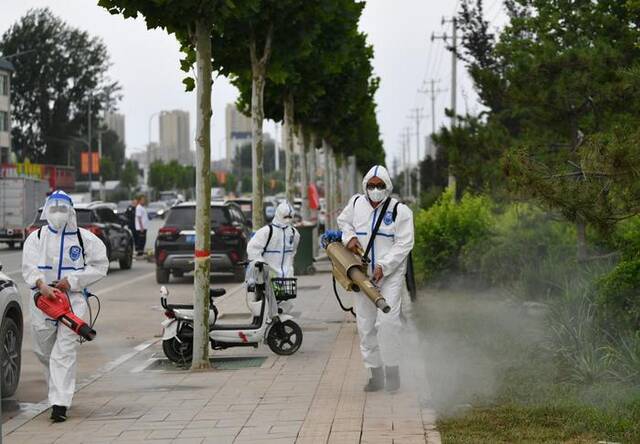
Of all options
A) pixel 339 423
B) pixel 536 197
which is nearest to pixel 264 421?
pixel 339 423

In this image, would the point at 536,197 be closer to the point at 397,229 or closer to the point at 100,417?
the point at 397,229

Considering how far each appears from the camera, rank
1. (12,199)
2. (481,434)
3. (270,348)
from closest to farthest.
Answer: (481,434) < (270,348) < (12,199)

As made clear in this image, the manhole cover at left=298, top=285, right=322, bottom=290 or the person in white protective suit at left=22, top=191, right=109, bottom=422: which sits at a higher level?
the person in white protective suit at left=22, top=191, right=109, bottom=422

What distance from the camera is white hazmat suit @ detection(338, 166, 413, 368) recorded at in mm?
9805

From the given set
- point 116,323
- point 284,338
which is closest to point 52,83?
point 116,323

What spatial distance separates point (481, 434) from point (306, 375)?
348 cm

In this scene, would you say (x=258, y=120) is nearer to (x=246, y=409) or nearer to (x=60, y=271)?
(x=60, y=271)

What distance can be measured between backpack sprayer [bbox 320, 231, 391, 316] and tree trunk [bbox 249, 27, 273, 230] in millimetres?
8762

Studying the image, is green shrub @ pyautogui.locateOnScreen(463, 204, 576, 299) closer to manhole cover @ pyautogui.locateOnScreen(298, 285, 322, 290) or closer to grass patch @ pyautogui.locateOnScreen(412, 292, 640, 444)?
grass patch @ pyautogui.locateOnScreen(412, 292, 640, 444)

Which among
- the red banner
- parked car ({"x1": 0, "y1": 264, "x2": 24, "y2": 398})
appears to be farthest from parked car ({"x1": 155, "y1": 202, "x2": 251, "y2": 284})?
the red banner

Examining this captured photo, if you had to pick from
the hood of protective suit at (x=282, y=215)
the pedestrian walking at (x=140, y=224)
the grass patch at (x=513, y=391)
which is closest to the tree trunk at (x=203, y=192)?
the hood of protective suit at (x=282, y=215)

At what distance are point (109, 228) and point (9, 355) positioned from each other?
18944 millimetres

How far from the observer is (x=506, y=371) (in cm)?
1044

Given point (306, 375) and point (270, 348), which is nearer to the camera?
point (306, 375)
